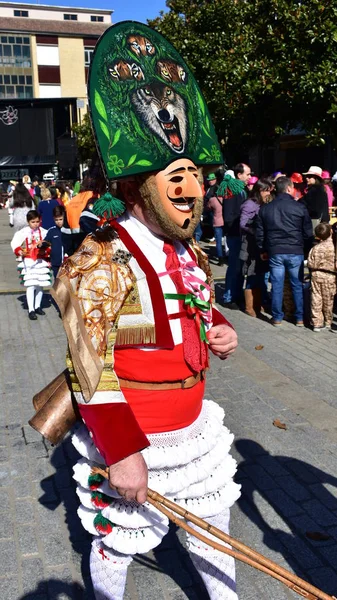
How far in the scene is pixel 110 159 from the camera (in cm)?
202

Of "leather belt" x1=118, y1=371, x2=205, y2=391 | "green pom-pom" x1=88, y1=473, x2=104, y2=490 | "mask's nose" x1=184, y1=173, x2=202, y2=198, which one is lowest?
"green pom-pom" x1=88, y1=473, x2=104, y2=490

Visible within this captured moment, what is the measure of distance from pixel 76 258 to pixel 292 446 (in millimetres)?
2649

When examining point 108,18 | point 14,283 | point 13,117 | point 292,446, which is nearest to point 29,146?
point 13,117

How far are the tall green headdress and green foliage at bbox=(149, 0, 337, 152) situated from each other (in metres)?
8.89

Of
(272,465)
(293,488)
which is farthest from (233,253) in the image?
(293,488)

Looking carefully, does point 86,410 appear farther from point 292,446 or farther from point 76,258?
point 292,446

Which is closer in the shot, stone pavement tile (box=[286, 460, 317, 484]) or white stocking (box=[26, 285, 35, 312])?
stone pavement tile (box=[286, 460, 317, 484])

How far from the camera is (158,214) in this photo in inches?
83.8

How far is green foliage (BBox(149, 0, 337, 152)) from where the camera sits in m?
11.9

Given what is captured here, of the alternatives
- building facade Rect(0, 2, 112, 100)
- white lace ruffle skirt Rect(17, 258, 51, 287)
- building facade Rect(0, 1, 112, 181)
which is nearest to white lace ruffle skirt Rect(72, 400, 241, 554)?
white lace ruffle skirt Rect(17, 258, 51, 287)

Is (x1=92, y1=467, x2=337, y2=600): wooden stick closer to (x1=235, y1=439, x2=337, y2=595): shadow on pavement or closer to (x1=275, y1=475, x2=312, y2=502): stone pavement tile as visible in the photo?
(x1=235, y1=439, x2=337, y2=595): shadow on pavement

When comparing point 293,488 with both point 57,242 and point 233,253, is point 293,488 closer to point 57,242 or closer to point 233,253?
point 233,253

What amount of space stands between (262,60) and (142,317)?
12.8 m


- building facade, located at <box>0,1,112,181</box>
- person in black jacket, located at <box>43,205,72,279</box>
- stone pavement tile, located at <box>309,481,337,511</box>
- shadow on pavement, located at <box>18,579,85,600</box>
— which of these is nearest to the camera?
shadow on pavement, located at <box>18,579,85,600</box>
